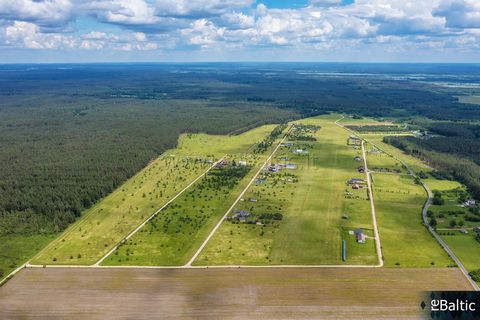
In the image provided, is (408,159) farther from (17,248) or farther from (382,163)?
(17,248)

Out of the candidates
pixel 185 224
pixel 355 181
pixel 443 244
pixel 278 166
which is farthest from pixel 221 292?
pixel 278 166

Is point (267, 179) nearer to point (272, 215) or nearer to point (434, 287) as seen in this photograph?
point (272, 215)

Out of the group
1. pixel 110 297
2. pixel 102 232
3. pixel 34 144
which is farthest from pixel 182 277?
pixel 34 144

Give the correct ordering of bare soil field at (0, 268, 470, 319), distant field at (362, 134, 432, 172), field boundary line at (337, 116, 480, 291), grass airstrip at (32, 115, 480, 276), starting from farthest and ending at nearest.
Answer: distant field at (362, 134, 432, 172), grass airstrip at (32, 115, 480, 276), field boundary line at (337, 116, 480, 291), bare soil field at (0, 268, 470, 319)

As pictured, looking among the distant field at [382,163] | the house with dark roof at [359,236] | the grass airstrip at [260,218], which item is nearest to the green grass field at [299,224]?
the grass airstrip at [260,218]

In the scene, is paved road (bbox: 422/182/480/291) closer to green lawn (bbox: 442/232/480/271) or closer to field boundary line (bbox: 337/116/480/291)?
field boundary line (bbox: 337/116/480/291)

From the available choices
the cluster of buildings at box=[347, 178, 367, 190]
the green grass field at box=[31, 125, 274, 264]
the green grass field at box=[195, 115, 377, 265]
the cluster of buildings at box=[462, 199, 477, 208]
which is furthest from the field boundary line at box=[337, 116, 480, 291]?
the green grass field at box=[31, 125, 274, 264]

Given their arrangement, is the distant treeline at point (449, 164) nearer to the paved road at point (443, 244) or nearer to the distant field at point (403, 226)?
the distant field at point (403, 226)
